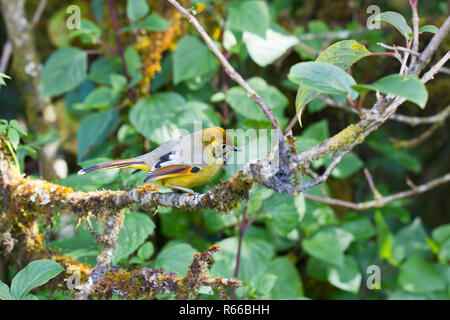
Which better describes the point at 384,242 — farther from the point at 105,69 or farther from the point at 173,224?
the point at 105,69

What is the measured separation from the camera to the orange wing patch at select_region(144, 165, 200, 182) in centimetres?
145

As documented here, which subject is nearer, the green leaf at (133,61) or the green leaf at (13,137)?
the green leaf at (13,137)

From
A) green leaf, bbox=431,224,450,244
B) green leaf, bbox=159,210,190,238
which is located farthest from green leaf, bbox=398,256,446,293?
green leaf, bbox=159,210,190,238

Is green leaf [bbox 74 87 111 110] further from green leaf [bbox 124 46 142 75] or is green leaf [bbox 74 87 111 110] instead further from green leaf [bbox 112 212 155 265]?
green leaf [bbox 112 212 155 265]

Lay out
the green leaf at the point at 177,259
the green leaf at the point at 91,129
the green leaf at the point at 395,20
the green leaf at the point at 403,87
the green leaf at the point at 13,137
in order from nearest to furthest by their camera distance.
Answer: the green leaf at the point at 403,87 → the green leaf at the point at 395,20 → the green leaf at the point at 13,137 → the green leaf at the point at 177,259 → the green leaf at the point at 91,129

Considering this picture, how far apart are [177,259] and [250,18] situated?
4.19 feet

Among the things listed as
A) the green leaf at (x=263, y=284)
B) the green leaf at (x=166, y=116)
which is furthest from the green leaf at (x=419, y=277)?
the green leaf at (x=166, y=116)

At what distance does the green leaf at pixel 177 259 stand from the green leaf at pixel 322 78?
96 cm

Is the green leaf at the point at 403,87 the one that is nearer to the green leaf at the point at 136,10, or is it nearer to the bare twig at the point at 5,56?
the green leaf at the point at 136,10

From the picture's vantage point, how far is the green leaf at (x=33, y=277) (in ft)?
4.19

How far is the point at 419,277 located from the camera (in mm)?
2320

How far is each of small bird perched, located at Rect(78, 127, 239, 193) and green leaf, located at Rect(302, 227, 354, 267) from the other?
883 mm
